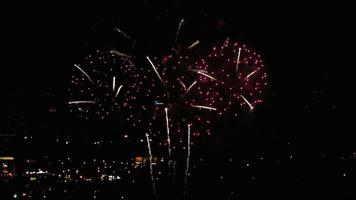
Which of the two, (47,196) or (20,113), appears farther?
(20,113)

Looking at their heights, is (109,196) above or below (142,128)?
below

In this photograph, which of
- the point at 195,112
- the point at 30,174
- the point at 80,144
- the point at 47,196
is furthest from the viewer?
the point at 80,144

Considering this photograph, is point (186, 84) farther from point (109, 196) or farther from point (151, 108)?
point (109, 196)

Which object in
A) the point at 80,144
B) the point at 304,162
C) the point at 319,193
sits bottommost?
the point at 319,193

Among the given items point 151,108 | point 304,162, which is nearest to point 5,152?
point 151,108

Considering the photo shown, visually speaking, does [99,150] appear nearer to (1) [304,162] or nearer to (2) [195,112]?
(2) [195,112]

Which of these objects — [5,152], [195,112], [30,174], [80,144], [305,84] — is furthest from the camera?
[305,84]

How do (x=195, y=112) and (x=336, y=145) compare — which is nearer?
(x=195, y=112)

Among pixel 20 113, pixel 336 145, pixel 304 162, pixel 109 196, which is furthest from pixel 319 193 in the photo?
pixel 20 113

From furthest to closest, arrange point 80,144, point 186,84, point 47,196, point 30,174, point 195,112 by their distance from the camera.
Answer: point 80,144, point 195,112, point 186,84, point 30,174, point 47,196
